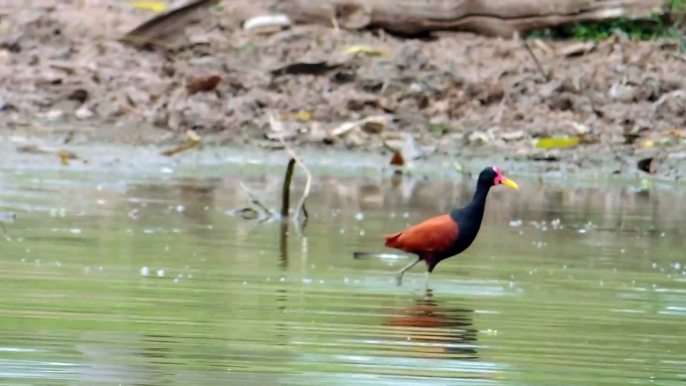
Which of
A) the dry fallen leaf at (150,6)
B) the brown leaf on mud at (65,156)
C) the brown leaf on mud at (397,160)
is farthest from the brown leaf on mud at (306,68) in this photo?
the brown leaf on mud at (65,156)

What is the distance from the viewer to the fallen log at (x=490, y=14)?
22.0 m

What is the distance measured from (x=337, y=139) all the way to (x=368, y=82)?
1545 millimetres

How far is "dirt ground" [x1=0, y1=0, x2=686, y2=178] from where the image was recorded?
19438 millimetres

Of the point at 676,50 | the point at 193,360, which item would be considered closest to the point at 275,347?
the point at 193,360

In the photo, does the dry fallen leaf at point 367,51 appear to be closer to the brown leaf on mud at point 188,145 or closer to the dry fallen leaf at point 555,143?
the brown leaf on mud at point 188,145

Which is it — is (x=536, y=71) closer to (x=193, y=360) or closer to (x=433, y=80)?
(x=433, y=80)

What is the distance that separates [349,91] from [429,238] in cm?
1006

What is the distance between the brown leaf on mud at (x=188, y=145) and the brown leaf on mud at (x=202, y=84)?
79cm

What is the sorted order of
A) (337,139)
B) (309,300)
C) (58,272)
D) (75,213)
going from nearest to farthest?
1. (309,300)
2. (58,272)
3. (75,213)
4. (337,139)

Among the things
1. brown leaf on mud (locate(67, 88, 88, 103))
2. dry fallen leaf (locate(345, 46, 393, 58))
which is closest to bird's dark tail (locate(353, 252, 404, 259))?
brown leaf on mud (locate(67, 88, 88, 103))

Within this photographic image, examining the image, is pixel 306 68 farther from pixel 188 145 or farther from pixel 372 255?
pixel 372 255

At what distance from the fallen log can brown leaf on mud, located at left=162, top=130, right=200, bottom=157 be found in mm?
3374

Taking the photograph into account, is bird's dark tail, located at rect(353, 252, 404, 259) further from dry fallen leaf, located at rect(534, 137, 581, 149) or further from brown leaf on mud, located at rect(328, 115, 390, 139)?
brown leaf on mud, located at rect(328, 115, 390, 139)

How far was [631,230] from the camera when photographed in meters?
13.5
